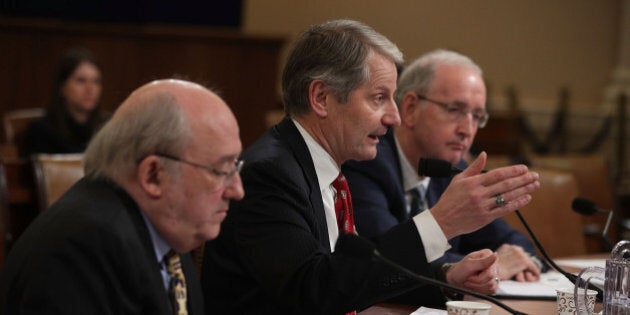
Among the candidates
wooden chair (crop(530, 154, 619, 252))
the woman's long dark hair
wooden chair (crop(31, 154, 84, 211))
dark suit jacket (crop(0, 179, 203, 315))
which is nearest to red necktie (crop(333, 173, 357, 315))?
dark suit jacket (crop(0, 179, 203, 315))

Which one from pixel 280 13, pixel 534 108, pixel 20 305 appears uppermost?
pixel 20 305

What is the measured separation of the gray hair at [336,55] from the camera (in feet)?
7.82

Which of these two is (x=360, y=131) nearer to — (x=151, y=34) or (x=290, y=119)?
(x=290, y=119)

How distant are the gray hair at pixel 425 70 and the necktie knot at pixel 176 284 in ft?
5.42

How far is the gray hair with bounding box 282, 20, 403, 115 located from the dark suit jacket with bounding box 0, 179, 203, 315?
2.68ft

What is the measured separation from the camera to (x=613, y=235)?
16.8 ft

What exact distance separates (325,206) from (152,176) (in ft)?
2.46

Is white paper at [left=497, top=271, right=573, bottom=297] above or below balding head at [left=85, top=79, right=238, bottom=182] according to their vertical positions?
below

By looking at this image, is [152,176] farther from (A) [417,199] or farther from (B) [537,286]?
(A) [417,199]

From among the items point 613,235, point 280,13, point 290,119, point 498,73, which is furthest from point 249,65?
point 290,119

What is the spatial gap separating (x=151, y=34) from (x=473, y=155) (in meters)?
3.16

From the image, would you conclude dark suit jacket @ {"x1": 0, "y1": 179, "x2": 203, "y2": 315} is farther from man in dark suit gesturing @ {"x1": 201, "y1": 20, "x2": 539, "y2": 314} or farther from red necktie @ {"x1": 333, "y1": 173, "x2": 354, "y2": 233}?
red necktie @ {"x1": 333, "y1": 173, "x2": 354, "y2": 233}

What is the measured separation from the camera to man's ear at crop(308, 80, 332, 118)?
2.41 m

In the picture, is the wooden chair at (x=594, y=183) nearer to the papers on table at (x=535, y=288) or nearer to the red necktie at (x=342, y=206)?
the papers on table at (x=535, y=288)
